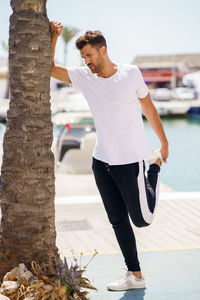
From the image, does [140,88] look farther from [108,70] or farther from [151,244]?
[151,244]

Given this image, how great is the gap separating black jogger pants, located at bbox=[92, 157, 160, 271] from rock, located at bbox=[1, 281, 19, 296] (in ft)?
2.85

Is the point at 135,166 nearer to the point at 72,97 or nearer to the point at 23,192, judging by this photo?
the point at 23,192

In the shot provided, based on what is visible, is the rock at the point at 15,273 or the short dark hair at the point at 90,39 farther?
the short dark hair at the point at 90,39

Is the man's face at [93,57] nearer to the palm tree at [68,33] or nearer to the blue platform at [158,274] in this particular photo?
the blue platform at [158,274]

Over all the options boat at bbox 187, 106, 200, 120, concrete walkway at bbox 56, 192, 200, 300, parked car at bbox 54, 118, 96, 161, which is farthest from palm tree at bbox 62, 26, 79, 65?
concrete walkway at bbox 56, 192, 200, 300

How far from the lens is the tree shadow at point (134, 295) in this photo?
365 centimetres

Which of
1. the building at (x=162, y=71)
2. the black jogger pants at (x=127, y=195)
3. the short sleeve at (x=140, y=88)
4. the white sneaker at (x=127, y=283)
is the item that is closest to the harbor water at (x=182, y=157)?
the white sneaker at (x=127, y=283)

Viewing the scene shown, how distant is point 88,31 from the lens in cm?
341

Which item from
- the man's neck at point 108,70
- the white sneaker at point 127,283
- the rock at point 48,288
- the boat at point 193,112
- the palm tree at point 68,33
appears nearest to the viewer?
the rock at point 48,288

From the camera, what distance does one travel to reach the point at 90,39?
3363mm

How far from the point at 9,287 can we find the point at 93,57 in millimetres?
1590

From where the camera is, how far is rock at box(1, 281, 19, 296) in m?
3.18

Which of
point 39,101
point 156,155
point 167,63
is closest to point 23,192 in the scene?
point 39,101

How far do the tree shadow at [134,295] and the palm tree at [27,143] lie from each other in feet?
2.46
